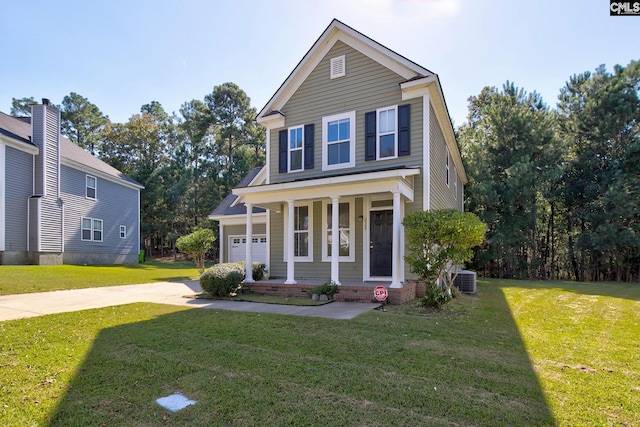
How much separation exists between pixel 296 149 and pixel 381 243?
418 cm

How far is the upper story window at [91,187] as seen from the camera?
71.1 ft

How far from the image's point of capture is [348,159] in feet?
35.7

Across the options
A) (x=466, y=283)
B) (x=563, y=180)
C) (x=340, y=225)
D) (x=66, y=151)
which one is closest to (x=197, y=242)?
(x=340, y=225)

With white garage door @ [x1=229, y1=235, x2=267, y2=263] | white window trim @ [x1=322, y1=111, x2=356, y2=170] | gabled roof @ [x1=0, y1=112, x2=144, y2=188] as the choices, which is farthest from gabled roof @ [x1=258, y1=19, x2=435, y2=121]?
gabled roof @ [x1=0, y1=112, x2=144, y2=188]

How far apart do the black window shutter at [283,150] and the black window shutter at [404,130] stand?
3.82 meters

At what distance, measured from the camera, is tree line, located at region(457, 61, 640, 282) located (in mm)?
17859

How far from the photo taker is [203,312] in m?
7.34

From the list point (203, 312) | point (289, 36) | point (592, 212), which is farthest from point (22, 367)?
point (592, 212)

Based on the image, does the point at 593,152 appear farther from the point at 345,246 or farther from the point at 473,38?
the point at 345,246

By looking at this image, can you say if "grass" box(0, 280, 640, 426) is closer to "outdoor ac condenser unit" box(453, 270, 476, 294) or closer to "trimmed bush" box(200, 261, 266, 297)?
"trimmed bush" box(200, 261, 266, 297)

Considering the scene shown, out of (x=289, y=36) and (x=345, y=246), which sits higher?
(x=289, y=36)

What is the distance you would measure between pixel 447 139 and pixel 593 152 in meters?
11.7

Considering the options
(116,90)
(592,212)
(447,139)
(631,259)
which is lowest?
(631,259)

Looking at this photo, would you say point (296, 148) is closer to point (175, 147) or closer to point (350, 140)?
point (350, 140)
